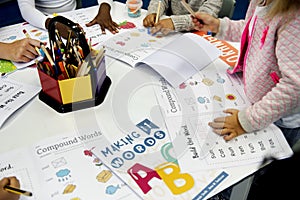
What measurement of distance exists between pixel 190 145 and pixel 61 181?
25cm

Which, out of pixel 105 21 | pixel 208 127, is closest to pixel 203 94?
pixel 208 127

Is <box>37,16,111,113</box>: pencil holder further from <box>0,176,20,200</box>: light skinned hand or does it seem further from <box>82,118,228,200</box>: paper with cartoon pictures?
<box>0,176,20,200</box>: light skinned hand

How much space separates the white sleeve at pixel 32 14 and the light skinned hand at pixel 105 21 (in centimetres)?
15

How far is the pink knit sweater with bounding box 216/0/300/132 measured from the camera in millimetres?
620

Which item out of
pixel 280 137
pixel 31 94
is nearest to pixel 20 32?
pixel 31 94

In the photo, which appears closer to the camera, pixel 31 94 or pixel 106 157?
pixel 106 157

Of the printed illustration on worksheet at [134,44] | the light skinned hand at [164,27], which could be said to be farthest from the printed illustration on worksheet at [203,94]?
the light skinned hand at [164,27]

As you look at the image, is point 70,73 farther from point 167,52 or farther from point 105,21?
point 105,21

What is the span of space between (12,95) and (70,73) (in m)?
0.16

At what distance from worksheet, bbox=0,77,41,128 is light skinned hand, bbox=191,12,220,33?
0.51 m

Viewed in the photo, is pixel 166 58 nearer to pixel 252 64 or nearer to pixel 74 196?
pixel 252 64

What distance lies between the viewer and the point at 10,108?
0.70 m

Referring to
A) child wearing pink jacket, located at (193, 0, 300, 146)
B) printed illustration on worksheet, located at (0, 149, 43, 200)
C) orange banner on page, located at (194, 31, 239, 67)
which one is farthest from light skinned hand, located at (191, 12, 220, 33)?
printed illustration on worksheet, located at (0, 149, 43, 200)

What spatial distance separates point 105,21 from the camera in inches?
40.9
